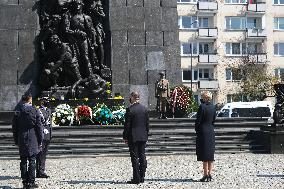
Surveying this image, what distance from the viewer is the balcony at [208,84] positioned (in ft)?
206

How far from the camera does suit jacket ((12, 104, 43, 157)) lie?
36.0ft

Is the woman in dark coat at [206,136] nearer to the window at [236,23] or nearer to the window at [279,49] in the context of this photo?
the window at [236,23]

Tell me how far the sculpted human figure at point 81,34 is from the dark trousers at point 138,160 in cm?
1213

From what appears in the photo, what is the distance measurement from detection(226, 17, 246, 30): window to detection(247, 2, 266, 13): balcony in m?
1.56

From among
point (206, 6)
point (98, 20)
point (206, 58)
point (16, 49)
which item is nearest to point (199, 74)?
point (206, 58)

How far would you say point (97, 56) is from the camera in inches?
941

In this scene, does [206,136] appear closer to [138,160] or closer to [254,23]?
[138,160]

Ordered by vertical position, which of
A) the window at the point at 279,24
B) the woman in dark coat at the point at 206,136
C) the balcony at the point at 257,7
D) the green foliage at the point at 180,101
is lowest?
the woman in dark coat at the point at 206,136

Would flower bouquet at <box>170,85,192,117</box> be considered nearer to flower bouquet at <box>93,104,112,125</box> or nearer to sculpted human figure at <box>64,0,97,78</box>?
flower bouquet at <box>93,104,112,125</box>

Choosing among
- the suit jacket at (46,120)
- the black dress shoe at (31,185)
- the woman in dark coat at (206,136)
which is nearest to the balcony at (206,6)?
the suit jacket at (46,120)

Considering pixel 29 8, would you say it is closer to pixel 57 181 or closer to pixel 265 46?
pixel 57 181

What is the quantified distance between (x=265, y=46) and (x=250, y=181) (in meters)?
55.1

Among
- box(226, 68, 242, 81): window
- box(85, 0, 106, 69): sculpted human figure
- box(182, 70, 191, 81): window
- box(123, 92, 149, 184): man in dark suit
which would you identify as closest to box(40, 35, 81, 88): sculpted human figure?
box(85, 0, 106, 69): sculpted human figure

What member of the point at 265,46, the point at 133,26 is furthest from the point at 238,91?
the point at 133,26
